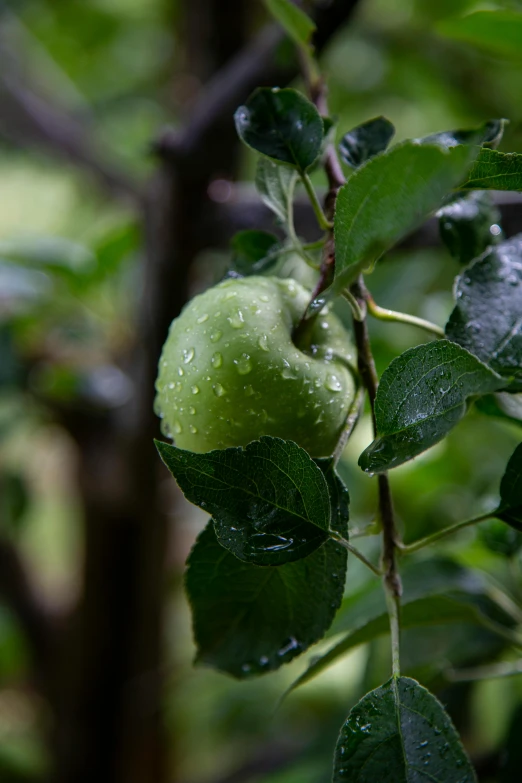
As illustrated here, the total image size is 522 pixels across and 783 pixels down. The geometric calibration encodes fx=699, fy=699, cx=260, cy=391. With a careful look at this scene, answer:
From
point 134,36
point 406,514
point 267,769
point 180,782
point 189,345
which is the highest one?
point 189,345

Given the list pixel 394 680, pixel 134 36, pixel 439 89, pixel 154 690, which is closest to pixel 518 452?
pixel 394 680

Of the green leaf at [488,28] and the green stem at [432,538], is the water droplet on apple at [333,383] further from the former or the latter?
the green leaf at [488,28]

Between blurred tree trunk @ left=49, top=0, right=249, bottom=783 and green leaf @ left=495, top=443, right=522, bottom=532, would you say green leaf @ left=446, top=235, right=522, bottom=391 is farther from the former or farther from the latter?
blurred tree trunk @ left=49, top=0, right=249, bottom=783

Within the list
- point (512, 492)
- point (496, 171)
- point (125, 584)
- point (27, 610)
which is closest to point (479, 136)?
point (496, 171)

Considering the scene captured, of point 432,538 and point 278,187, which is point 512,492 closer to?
point 432,538

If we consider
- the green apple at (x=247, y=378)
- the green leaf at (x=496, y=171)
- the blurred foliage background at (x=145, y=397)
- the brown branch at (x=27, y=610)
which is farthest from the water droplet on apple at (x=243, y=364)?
the brown branch at (x=27, y=610)

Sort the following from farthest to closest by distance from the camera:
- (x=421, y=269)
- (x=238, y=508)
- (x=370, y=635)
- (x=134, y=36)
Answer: (x=134, y=36)
(x=421, y=269)
(x=370, y=635)
(x=238, y=508)

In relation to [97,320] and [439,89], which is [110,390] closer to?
[97,320]
